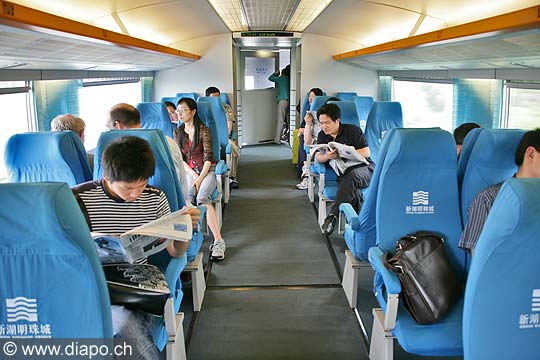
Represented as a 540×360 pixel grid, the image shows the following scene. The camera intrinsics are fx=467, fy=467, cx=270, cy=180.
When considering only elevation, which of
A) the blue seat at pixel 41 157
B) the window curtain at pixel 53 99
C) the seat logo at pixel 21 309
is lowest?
the seat logo at pixel 21 309

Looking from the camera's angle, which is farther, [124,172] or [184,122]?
[184,122]

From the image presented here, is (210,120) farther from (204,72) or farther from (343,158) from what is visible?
(204,72)

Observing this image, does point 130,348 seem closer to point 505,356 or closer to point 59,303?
point 59,303

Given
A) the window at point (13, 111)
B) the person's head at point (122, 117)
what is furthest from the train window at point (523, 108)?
the window at point (13, 111)

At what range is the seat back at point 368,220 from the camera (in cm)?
294

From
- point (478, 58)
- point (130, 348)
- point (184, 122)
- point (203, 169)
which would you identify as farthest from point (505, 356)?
point (184, 122)

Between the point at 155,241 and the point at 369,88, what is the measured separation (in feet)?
30.6

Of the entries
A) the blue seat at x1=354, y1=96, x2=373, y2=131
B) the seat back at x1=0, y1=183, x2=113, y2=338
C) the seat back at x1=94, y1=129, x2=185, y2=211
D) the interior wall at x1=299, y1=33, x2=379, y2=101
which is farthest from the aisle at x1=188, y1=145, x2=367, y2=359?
the interior wall at x1=299, y1=33, x2=379, y2=101

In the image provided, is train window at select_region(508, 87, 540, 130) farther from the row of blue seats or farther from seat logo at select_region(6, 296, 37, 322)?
seat logo at select_region(6, 296, 37, 322)

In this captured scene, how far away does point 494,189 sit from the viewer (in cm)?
236

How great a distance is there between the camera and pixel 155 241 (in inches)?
87.7

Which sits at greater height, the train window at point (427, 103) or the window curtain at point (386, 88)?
the window curtain at point (386, 88)

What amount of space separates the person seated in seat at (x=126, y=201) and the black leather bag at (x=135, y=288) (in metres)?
0.05

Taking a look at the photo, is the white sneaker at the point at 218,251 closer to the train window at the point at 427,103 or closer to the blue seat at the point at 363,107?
the train window at the point at 427,103
